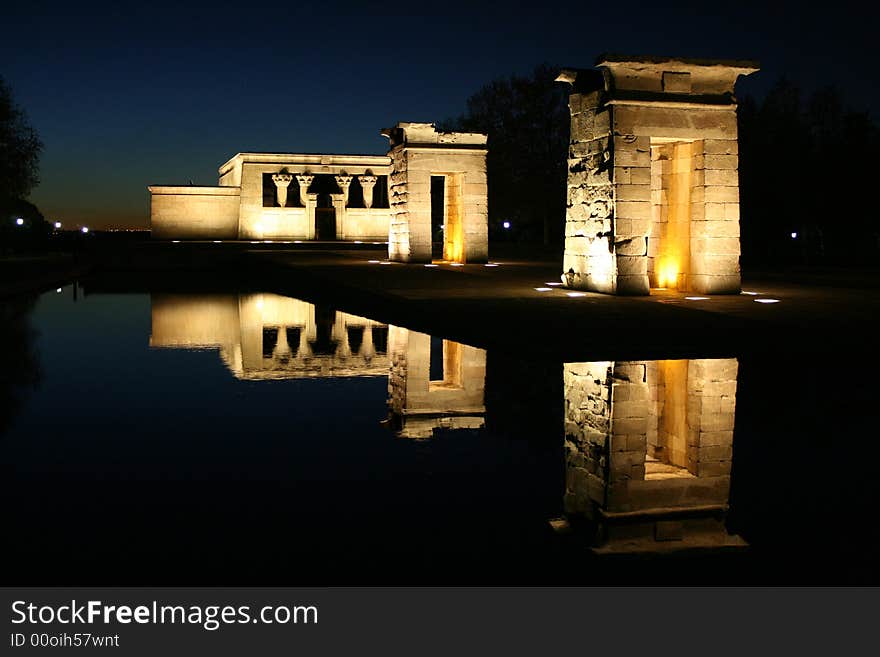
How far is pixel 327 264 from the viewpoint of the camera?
2536 centimetres

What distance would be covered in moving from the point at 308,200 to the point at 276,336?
1298 inches

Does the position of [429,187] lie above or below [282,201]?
below

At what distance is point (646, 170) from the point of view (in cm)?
1623

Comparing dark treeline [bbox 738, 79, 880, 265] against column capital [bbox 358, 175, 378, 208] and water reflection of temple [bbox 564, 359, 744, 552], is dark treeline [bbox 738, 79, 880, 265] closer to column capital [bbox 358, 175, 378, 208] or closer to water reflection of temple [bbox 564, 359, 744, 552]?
column capital [bbox 358, 175, 378, 208]

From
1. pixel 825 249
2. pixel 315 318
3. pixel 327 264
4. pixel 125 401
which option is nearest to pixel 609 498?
pixel 125 401

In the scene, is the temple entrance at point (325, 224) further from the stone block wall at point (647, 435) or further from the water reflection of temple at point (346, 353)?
the stone block wall at point (647, 435)

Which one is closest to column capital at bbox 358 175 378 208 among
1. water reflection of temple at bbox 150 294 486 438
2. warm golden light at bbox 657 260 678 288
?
water reflection of temple at bbox 150 294 486 438

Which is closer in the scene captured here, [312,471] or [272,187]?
[312,471]

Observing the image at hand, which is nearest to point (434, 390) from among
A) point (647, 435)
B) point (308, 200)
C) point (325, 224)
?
point (647, 435)

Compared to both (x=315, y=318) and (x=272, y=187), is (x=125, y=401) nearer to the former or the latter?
(x=315, y=318)

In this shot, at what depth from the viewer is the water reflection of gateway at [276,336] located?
10.3 meters

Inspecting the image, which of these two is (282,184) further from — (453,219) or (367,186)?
(453,219)

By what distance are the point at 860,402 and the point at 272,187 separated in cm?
4105

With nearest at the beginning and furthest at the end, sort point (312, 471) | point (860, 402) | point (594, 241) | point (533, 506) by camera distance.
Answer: point (533, 506) < point (312, 471) < point (860, 402) < point (594, 241)
